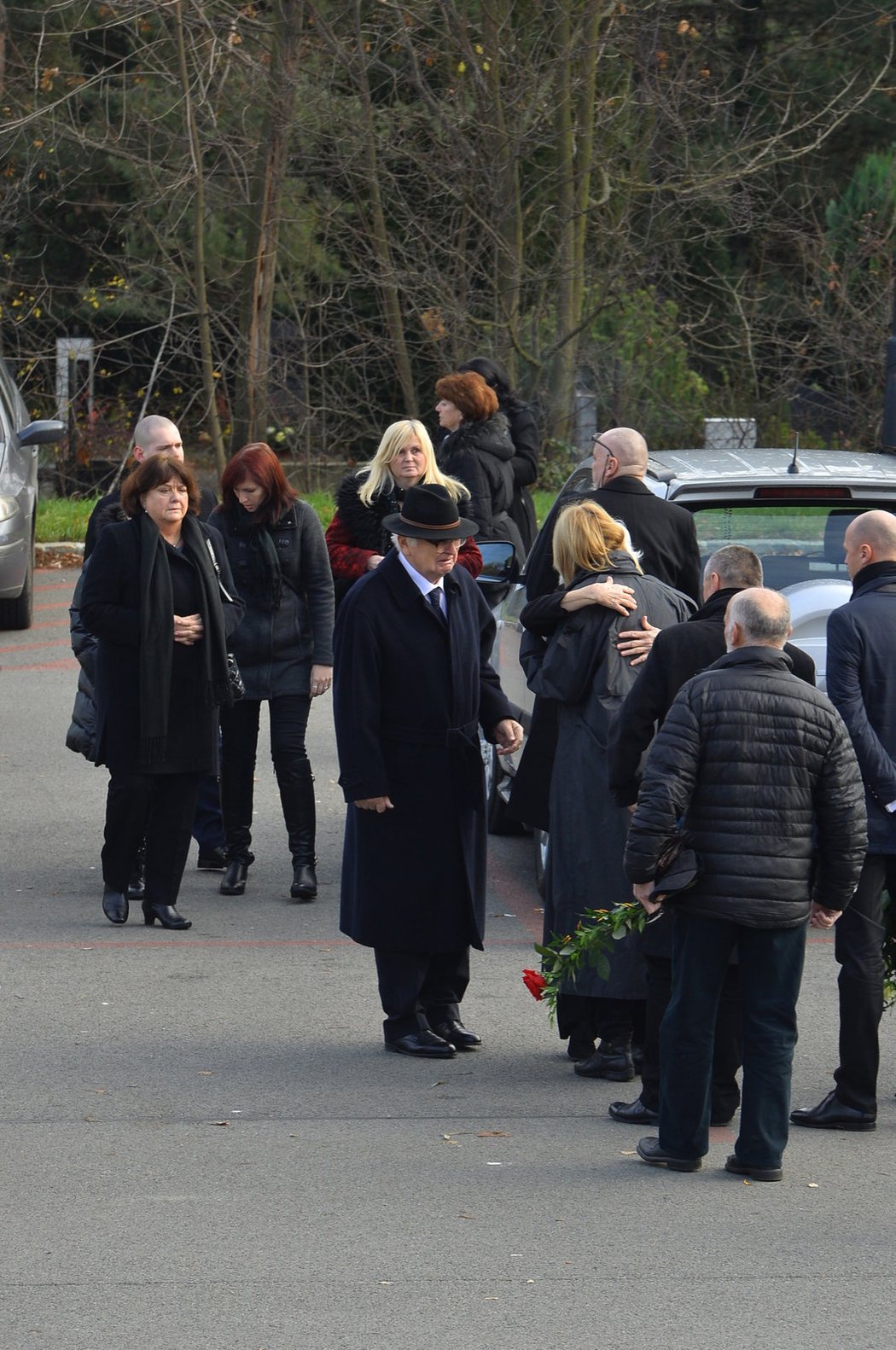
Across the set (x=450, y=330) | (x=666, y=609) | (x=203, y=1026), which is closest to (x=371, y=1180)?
(x=203, y=1026)

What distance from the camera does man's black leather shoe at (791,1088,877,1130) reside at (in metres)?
5.69

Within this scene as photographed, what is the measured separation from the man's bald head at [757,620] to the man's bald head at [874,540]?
0.73m

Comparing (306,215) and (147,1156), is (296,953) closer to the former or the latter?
(147,1156)

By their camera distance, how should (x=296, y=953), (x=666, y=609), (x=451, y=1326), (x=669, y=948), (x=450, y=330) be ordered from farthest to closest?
(x=450, y=330) < (x=296, y=953) < (x=666, y=609) < (x=669, y=948) < (x=451, y=1326)

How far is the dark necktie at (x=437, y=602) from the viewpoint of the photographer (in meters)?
6.37

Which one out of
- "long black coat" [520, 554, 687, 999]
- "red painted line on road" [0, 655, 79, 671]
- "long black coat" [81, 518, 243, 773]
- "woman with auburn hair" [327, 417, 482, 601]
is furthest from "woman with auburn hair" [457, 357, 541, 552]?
"long black coat" [520, 554, 687, 999]

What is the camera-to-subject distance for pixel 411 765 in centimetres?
632

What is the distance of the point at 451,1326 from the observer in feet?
13.9

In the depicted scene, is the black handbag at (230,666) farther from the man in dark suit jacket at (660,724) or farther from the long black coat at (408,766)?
the man in dark suit jacket at (660,724)

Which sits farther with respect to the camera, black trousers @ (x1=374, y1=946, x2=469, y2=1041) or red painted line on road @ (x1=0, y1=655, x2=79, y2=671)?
red painted line on road @ (x1=0, y1=655, x2=79, y2=671)

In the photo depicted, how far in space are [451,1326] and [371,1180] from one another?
96 cm

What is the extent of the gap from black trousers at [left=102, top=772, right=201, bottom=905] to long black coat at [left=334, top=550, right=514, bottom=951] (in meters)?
1.62

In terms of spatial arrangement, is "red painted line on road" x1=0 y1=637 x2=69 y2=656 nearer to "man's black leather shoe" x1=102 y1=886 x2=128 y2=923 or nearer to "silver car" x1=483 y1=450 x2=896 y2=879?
"man's black leather shoe" x1=102 y1=886 x2=128 y2=923

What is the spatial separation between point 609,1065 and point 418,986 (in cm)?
68
